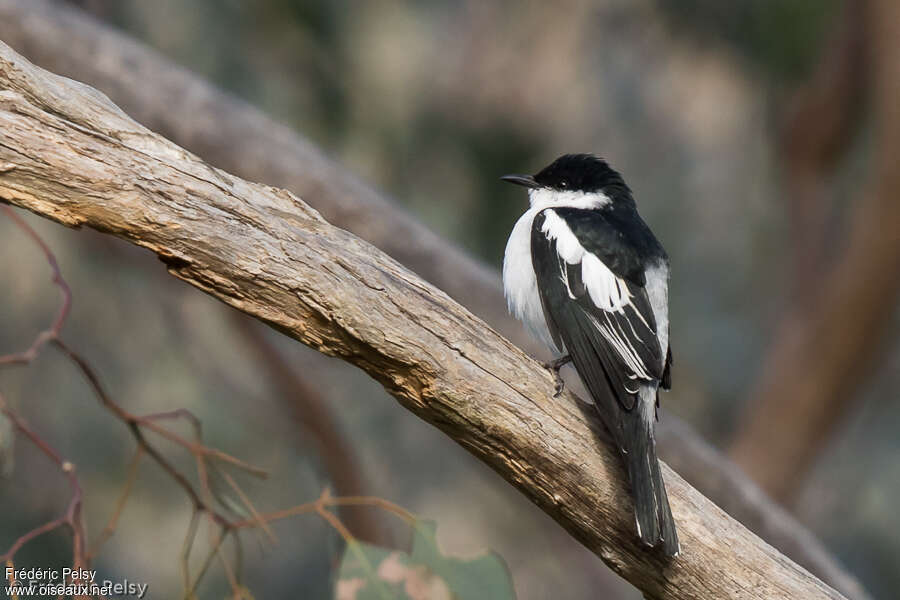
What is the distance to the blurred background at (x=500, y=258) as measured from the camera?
221 inches

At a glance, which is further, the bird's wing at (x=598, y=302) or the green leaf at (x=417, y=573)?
the bird's wing at (x=598, y=302)

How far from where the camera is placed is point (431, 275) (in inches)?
170

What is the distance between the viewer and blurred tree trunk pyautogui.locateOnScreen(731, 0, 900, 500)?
493 centimetres

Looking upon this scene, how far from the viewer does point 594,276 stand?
2754 mm

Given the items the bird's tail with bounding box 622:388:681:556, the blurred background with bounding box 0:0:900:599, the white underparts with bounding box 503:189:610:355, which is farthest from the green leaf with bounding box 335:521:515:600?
the blurred background with bounding box 0:0:900:599

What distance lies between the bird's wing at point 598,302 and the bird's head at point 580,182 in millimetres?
373

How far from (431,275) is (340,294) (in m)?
2.23

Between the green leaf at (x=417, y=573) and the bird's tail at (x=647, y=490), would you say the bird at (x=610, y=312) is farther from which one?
the green leaf at (x=417, y=573)

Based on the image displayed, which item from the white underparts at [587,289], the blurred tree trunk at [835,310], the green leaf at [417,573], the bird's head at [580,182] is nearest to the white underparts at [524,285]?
the white underparts at [587,289]

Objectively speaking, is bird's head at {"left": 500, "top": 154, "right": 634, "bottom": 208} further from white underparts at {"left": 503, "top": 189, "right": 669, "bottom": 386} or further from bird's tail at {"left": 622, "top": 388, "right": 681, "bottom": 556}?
bird's tail at {"left": 622, "top": 388, "right": 681, "bottom": 556}

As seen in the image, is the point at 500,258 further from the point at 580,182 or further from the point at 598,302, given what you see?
the point at 598,302

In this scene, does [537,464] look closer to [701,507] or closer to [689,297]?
[701,507]

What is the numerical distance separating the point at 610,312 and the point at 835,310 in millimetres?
3008

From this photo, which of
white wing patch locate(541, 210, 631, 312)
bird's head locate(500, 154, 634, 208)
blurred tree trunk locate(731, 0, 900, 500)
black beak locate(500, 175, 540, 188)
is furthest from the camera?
blurred tree trunk locate(731, 0, 900, 500)
